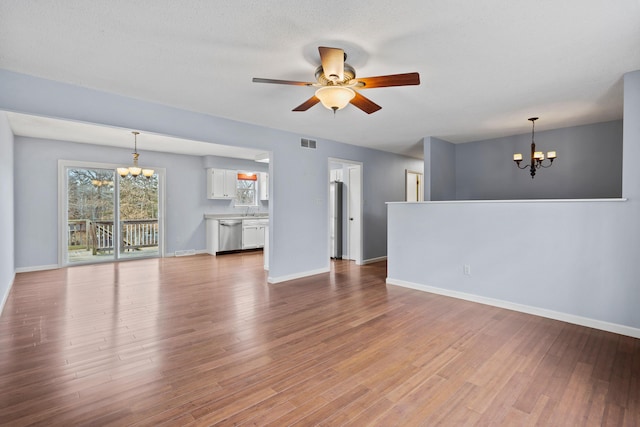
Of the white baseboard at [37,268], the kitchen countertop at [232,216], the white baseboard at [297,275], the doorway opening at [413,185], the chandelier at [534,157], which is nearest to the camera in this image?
the chandelier at [534,157]

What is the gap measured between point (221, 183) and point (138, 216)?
6.80 ft

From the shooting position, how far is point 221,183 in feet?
26.9

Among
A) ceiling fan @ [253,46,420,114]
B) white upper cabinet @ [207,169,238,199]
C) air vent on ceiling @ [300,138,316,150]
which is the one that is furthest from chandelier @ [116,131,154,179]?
ceiling fan @ [253,46,420,114]

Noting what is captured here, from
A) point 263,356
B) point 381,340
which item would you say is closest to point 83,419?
point 263,356

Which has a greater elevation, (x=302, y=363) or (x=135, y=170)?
(x=135, y=170)

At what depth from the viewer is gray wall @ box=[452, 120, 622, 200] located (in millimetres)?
4734

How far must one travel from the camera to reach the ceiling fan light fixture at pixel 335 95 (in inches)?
98.3

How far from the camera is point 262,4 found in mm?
1934

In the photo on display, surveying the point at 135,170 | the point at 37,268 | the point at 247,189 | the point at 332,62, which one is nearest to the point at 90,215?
the point at 37,268

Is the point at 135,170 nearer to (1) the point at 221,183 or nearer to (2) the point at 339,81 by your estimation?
(1) the point at 221,183

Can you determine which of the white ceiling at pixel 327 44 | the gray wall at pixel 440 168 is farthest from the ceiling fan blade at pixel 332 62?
the gray wall at pixel 440 168

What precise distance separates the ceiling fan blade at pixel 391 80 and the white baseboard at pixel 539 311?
299 cm

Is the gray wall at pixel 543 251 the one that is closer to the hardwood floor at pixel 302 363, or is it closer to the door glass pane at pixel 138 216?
the hardwood floor at pixel 302 363

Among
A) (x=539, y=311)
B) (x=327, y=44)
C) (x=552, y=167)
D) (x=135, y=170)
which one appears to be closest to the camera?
(x=327, y=44)
